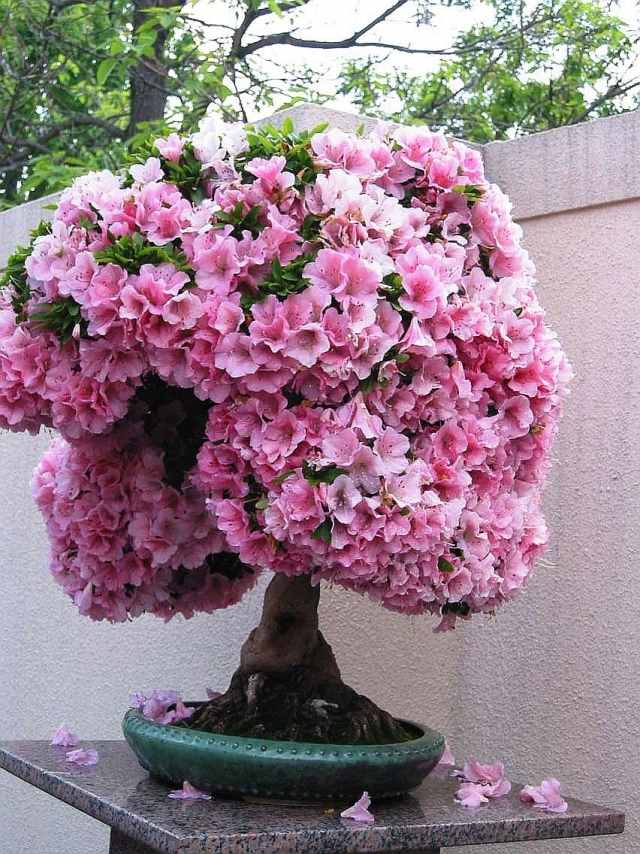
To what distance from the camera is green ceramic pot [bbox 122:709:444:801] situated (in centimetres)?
199

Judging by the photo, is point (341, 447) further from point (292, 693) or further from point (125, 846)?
point (125, 846)

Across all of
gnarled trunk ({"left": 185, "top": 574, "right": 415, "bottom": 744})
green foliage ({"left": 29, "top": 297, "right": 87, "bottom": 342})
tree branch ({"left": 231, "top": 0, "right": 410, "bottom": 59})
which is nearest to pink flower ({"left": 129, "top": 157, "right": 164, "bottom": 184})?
green foliage ({"left": 29, "top": 297, "right": 87, "bottom": 342})

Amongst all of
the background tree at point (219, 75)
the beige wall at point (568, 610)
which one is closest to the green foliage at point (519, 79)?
the background tree at point (219, 75)

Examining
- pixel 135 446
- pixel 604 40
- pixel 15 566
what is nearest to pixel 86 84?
pixel 604 40

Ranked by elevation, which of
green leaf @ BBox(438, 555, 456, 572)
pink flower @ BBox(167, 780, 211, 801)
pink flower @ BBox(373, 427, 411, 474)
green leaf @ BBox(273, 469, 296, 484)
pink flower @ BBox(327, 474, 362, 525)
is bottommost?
pink flower @ BBox(167, 780, 211, 801)

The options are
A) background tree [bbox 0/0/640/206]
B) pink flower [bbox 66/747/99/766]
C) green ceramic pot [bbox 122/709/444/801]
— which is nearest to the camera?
green ceramic pot [bbox 122/709/444/801]

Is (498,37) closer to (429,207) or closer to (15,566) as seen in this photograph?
(15,566)

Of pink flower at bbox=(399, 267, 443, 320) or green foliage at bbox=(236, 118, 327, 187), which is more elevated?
green foliage at bbox=(236, 118, 327, 187)

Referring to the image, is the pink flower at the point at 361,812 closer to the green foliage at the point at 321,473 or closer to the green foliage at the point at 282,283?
the green foliage at the point at 321,473

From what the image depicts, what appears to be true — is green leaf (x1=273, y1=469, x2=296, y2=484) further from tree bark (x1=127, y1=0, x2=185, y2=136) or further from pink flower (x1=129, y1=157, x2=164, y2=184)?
tree bark (x1=127, y1=0, x2=185, y2=136)

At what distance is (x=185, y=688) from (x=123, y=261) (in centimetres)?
160

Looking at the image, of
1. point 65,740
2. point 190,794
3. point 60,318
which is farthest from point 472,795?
point 60,318

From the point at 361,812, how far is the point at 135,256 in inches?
36.9

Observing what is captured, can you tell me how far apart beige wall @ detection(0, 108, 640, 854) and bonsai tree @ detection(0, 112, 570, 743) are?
603 millimetres
